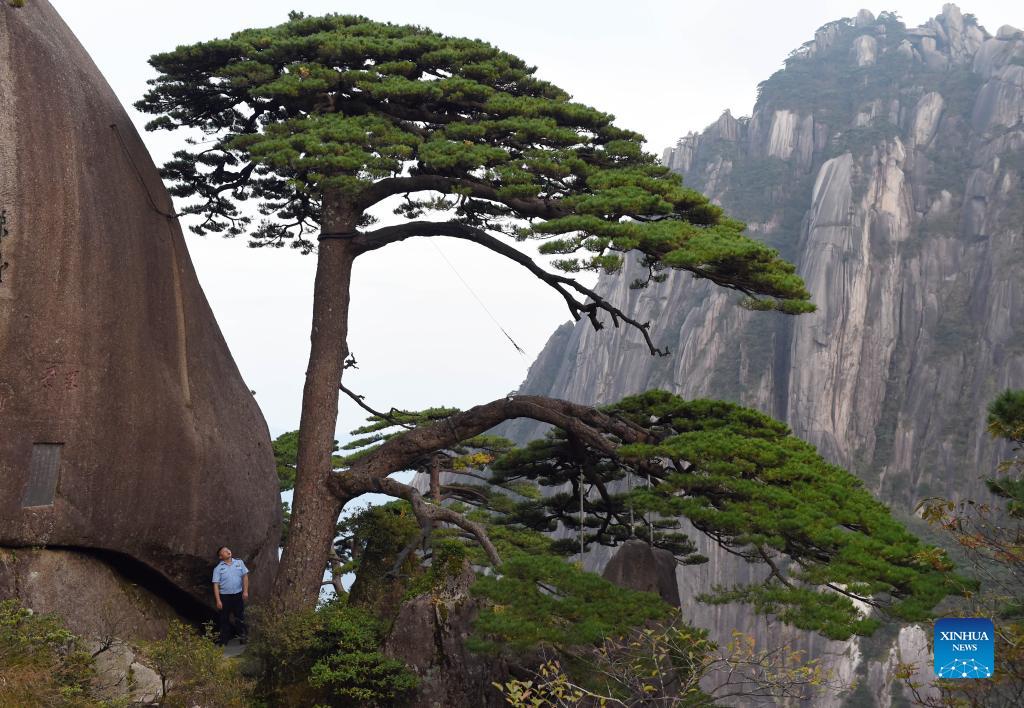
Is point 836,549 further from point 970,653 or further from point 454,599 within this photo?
point 454,599

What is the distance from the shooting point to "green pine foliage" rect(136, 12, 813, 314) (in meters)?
10.7

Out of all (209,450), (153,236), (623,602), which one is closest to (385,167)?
(153,236)

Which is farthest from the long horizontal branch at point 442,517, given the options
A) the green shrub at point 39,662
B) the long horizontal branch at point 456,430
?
the green shrub at point 39,662

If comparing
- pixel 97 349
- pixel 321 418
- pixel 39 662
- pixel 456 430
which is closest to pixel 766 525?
pixel 456 430

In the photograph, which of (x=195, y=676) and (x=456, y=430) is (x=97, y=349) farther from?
(x=456, y=430)

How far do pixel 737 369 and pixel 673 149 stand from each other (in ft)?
117

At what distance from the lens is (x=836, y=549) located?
922 centimetres

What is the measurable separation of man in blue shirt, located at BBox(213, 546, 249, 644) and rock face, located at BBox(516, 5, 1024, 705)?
47.7 meters

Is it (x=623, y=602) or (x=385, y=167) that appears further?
(x=385, y=167)

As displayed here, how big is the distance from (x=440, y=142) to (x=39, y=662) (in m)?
7.02

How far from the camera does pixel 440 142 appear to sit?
11.7 meters

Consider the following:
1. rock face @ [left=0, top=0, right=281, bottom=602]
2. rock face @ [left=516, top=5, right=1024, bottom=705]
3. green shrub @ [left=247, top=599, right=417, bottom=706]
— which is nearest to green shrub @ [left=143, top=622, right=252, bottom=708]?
green shrub @ [left=247, top=599, right=417, bottom=706]

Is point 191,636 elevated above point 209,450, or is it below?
below

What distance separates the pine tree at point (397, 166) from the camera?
35.5 ft
